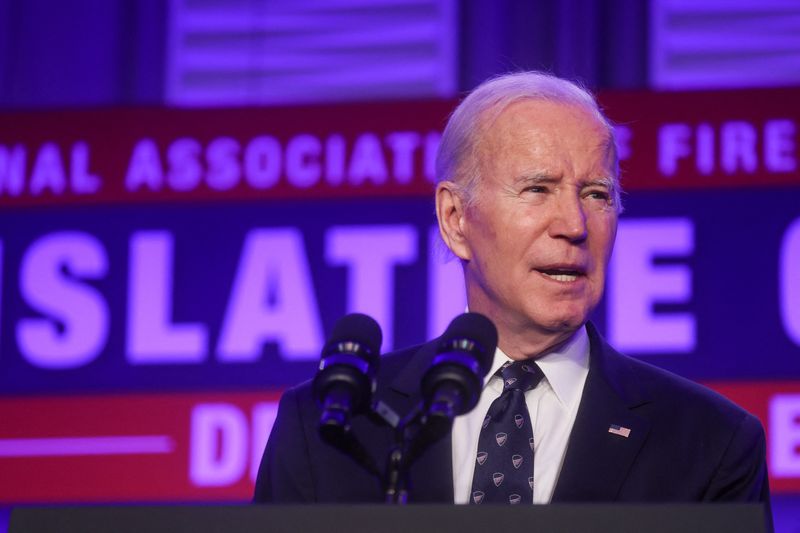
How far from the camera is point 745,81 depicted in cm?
356

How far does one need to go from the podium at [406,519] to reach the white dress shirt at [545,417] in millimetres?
554

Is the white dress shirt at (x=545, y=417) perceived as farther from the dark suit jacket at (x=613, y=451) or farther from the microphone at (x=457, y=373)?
the microphone at (x=457, y=373)

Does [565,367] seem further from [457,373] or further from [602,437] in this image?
[457,373]

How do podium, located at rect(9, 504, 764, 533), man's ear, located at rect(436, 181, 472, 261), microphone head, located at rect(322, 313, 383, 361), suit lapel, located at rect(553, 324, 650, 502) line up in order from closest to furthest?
1. podium, located at rect(9, 504, 764, 533)
2. microphone head, located at rect(322, 313, 383, 361)
3. suit lapel, located at rect(553, 324, 650, 502)
4. man's ear, located at rect(436, 181, 472, 261)

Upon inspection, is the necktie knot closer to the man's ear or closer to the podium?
the man's ear

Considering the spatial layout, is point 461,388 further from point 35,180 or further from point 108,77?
point 108,77

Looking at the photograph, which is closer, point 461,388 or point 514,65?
point 461,388

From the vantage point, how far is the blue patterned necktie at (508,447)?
5.69ft

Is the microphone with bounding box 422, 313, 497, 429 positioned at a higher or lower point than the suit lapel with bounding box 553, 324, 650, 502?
higher

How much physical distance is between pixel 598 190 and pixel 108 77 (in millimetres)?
2408

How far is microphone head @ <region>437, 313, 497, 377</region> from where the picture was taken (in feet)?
4.58

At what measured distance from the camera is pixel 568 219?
1771 millimetres

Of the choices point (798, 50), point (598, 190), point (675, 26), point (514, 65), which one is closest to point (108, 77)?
point (514, 65)

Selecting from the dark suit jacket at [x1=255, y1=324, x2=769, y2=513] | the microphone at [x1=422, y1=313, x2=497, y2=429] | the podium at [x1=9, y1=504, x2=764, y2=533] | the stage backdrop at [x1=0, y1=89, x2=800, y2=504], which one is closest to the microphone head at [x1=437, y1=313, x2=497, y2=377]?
the microphone at [x1=422, y1=313, x2=497, y2=429]
